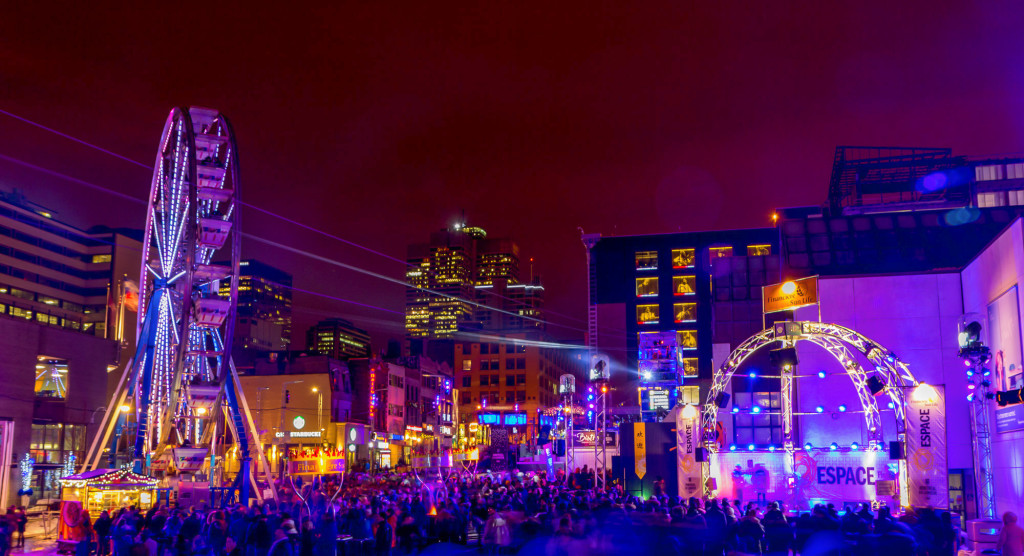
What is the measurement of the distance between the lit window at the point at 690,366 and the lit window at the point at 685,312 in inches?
170

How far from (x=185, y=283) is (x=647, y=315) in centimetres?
6147

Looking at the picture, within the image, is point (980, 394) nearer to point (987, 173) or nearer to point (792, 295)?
point (792, 295)

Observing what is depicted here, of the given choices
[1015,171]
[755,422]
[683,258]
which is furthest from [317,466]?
[1015,171]

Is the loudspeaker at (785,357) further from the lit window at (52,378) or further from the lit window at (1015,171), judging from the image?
the lit window at (1015,171)

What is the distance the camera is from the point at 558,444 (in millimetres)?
50812

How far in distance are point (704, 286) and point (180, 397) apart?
4722 centimetres

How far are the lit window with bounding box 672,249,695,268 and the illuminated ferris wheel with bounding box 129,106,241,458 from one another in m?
61.0

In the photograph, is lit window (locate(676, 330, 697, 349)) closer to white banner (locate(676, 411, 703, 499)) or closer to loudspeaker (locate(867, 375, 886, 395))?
white banner (locate(676, 411, 703, 499))

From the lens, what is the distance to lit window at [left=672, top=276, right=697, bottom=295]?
290 ft

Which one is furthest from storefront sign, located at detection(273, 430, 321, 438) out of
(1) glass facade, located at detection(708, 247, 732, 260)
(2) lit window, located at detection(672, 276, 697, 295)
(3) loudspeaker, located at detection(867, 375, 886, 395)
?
(3) loudspeaker, located at detection(867, 375, 886, 395)

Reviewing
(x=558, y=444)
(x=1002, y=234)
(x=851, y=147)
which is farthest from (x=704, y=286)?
(x=1002, y=234)

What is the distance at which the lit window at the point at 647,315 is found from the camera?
88812 mm

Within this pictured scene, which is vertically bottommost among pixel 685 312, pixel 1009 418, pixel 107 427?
pixel 107 427

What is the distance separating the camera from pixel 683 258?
89812mm
